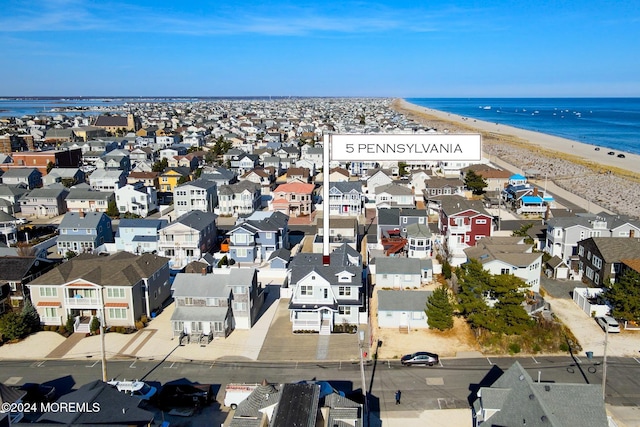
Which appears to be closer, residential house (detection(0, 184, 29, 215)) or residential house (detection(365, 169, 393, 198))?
residential house (detection(0, 184, 29, 215))

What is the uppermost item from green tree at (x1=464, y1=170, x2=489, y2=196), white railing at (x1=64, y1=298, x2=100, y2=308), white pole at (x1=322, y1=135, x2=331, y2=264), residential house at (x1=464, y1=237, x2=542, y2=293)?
white pole at (x1=322, y1=135, x2=331, y2=264)

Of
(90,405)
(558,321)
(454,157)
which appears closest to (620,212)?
(558,321)

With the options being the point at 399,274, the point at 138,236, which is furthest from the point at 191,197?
the point at 399,274

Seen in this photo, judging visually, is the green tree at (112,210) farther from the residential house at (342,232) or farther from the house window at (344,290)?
the house window at (344,290)

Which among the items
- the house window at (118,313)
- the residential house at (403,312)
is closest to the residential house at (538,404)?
the residential house at (403,312)

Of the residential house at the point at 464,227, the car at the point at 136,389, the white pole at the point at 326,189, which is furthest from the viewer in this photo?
the residential house at the point at 464,227

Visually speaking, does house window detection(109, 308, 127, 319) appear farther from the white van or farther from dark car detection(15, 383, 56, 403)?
the white van

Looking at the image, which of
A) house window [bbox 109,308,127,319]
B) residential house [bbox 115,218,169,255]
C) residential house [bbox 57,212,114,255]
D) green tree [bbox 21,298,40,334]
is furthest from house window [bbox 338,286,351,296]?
residential house [bbox 57,212,114,255]
